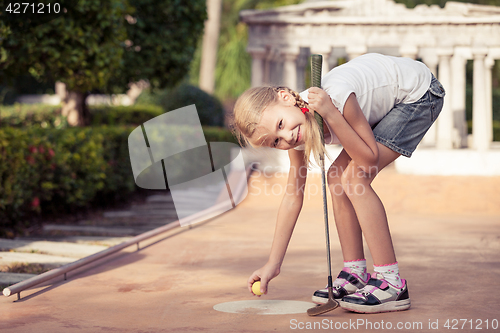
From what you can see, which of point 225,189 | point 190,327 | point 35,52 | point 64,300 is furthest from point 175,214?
point 190,327

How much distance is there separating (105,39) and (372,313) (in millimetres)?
6014

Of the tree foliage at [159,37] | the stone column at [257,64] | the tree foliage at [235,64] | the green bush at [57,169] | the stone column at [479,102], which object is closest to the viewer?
the green bush at [57,169]

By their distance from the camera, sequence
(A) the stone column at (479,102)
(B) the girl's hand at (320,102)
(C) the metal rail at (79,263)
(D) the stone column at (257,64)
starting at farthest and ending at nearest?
(D) the stone column at (257,64) < (A) the stone column at (479,102) < (C) the metal rail at (79,263) < (B) the girl's hand at (320,102)

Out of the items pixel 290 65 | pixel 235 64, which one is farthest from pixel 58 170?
pixel 235 64

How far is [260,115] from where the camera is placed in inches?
118

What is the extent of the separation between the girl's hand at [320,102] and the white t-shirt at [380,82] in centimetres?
19

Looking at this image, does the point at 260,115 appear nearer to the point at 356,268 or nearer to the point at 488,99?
the point at 356,268

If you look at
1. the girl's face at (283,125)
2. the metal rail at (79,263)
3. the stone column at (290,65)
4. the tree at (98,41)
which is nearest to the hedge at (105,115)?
the stone column at (290,65)

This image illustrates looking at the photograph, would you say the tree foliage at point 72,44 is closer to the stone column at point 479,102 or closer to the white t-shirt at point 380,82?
the white t-shirt at point 380,82

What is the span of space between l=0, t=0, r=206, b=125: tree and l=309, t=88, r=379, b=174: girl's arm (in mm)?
4488

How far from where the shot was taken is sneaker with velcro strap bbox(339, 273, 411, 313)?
123 inches

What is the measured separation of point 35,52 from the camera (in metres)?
7.18

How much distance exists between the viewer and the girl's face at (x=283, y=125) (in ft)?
9.77

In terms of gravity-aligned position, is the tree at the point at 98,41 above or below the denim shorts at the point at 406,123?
above
